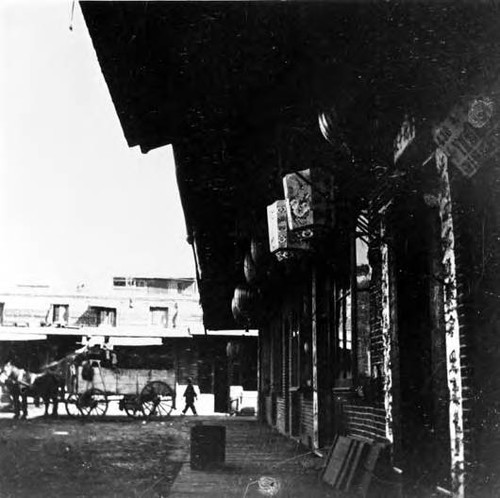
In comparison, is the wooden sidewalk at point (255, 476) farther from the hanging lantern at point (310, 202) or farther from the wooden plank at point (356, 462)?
the hanging lantern at point (310, 202)

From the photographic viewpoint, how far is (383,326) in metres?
4.72

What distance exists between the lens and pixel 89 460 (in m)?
8.20

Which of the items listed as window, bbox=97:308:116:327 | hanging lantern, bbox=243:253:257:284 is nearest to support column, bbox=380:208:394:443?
hanging lantern, bbox=243:253:257:284


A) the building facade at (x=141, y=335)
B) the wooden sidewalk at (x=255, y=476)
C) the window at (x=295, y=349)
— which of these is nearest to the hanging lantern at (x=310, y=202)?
the wooden sidewalk at (x=255, y=476)

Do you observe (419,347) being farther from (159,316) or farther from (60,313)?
(60,313)

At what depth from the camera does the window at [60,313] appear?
3467 cm

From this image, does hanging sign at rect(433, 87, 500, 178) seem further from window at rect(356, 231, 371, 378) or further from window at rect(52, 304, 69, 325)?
window at rect(52, 304, 69, 325)

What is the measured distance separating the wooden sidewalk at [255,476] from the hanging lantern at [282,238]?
74.3 inches

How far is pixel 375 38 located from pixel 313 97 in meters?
1.32

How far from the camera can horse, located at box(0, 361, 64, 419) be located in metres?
16.2

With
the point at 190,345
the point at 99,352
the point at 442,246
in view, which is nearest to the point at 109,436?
the point at 99,352

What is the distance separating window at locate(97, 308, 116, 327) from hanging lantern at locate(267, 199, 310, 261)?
30.3 metres

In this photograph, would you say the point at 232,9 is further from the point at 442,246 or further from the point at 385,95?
the point at 442,246

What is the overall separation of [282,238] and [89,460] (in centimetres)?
455
